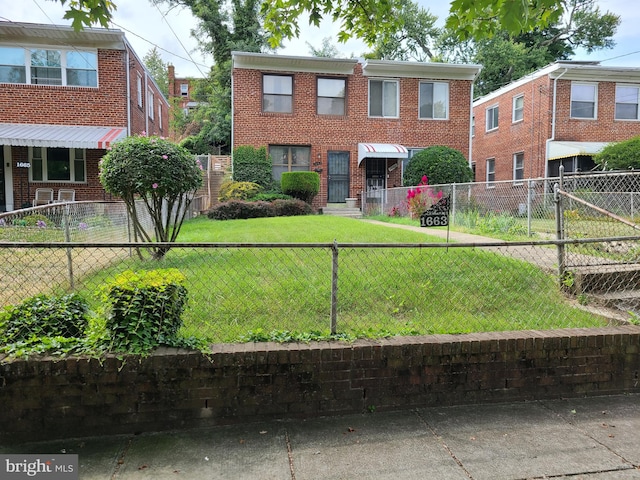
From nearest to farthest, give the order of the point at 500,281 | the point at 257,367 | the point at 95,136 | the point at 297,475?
the point at 297,475 < the point at 257,367 < the point at 500,281 < the point at 95,136

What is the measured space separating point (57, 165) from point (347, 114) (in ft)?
36.5

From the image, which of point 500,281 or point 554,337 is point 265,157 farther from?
point 554,337

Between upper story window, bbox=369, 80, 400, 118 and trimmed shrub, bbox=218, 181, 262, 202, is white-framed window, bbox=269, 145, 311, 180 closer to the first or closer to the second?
trimmed shrub, bbox=218, 181, 262, 202

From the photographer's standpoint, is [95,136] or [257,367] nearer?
[257,367]

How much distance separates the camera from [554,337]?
3635mm

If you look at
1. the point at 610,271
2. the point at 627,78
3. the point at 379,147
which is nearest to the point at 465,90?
the point at 379,147

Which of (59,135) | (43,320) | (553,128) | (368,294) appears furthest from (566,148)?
(43,320)

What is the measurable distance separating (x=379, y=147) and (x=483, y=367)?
16.0 m

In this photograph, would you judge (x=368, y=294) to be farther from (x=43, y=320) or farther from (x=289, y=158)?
(x=289, y=158)

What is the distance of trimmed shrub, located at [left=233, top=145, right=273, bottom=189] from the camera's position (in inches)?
722

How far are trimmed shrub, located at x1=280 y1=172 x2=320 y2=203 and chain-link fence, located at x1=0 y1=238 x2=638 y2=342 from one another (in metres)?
11.2

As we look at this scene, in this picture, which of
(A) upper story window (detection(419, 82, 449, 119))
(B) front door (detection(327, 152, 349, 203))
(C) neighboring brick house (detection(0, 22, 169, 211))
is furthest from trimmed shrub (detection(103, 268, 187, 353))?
(A) upper story window (detection(419, 82, 449, 119))

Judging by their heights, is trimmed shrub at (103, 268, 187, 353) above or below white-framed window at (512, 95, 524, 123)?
below

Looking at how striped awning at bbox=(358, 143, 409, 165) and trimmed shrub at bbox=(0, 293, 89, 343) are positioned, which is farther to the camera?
striped awning at bbox=(358, 143, 409, 165)
